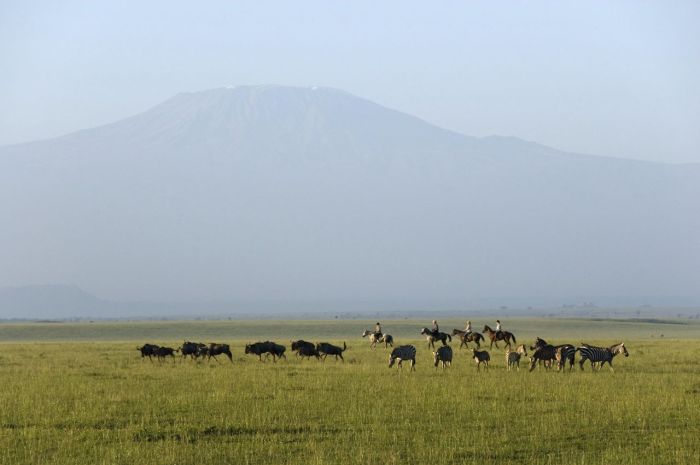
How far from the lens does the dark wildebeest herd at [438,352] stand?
3056 cm

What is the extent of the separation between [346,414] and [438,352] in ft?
37.1

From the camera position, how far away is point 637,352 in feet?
133

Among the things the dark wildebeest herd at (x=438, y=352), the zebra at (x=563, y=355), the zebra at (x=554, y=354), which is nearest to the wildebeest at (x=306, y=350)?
the dark wildebeest herd at (x=438, y=352)

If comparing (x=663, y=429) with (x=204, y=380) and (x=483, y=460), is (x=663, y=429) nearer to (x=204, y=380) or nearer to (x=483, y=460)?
(x=483, y=460)

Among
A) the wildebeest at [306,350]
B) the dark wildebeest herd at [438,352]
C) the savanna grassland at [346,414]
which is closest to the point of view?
the savanna grassland at [346,414]

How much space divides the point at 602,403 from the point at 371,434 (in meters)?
6.17

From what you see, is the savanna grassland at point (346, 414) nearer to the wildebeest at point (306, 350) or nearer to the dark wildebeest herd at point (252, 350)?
the dark wildebeest herd at point (252, 350)

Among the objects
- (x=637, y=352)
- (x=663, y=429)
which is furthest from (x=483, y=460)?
(x=637, y=352)

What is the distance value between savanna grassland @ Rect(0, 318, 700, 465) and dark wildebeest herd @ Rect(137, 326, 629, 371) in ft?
2.31

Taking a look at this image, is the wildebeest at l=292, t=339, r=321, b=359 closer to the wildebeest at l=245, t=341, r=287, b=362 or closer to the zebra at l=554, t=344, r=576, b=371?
the wildebeest at l=245, t=341, r=287, b=362

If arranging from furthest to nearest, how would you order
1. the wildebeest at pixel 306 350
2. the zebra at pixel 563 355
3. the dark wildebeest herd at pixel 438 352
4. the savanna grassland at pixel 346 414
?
the wildebeest at pixel 306 350 → the dark wildebeest herd at pixel 438 352 → the zebra at pixel 563 355 → the savanna grassland at pixel 346 414

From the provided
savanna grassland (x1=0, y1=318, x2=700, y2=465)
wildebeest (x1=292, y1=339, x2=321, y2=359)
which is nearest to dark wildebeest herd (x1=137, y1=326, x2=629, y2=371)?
wildebeest (x1=292, y1=339, x2=321, y2=359)

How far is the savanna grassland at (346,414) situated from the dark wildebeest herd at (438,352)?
2.31 feet

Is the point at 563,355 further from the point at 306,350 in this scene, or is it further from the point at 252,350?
the point at 252,350
